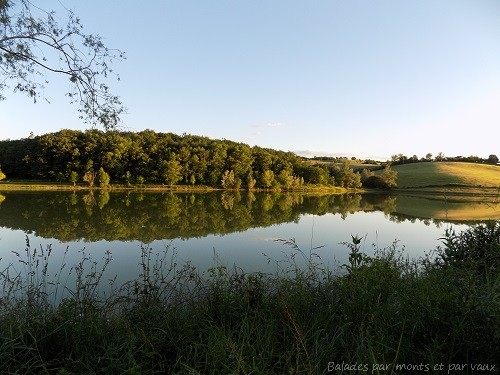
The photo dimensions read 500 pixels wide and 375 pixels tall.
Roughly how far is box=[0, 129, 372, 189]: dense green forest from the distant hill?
1496cm

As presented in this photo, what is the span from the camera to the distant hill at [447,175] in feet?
248

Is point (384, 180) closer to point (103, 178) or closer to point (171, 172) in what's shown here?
point (171, 172)

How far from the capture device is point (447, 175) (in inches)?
3204

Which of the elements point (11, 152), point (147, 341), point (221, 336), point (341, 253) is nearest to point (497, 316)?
point (221, 336)

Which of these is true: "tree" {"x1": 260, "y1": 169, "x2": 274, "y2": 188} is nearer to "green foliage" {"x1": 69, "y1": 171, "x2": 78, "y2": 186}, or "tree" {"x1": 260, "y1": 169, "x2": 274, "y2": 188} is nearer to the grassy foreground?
"green foliage" {"x1": 69, "y1": 171, "x2": 78, "y2": 186}

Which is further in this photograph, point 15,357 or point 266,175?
point 266,175

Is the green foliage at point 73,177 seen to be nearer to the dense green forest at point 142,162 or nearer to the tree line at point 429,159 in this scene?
the dense green forest at point 142,162

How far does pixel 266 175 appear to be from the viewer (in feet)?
248

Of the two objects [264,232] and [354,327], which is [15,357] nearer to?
[354,327]

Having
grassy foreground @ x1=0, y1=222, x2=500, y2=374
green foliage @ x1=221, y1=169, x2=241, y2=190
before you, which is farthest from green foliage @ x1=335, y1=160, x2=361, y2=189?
grassy foreground @ x1=0, y1=222, x2=500, y2=374

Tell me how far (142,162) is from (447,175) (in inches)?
2843

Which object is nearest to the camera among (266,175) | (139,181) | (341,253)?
(341,253)

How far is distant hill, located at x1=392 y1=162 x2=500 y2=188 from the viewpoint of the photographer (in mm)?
75688

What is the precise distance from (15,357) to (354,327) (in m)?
3.32
